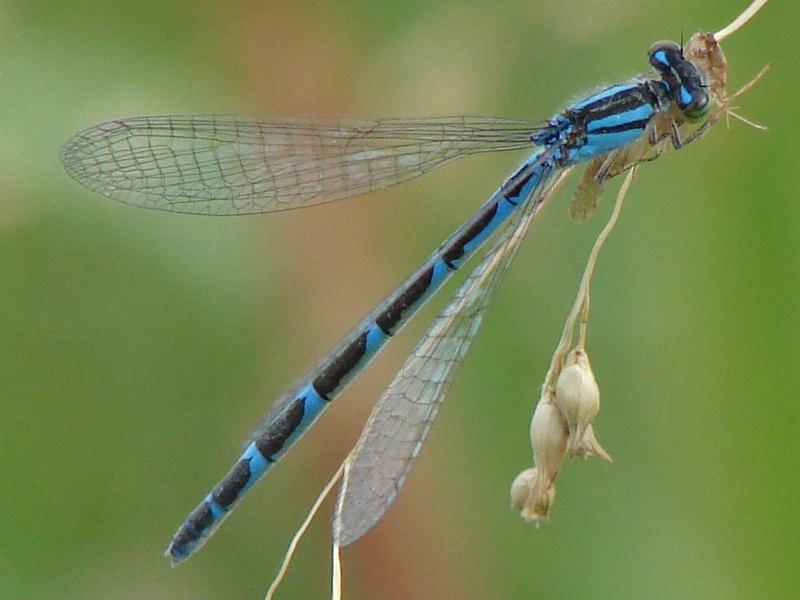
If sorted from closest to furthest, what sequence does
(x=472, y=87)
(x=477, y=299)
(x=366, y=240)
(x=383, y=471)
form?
1. (x=383, y=471)
2. (x=477, y=299)
3. (x=472, y=87)
4. (x=366, y=240)

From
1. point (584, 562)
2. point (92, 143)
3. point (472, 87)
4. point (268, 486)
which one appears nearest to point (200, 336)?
point (268, 486)

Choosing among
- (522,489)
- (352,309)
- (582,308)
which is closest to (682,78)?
(582,308)

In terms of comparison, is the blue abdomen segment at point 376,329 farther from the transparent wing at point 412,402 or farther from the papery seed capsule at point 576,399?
the papery seed capsule at point 576,399

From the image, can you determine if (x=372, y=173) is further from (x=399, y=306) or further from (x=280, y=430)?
(x=280, y=430)

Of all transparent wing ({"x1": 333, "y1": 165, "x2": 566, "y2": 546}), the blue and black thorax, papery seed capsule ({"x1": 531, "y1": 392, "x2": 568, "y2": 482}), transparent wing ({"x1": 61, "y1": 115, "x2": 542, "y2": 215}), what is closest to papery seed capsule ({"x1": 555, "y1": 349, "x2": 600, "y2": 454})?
papery seed capsule ({"x1": 531, "y1": 392, "x2": 568, "y2": 482})

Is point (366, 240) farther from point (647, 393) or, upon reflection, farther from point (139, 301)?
point (647, 393)

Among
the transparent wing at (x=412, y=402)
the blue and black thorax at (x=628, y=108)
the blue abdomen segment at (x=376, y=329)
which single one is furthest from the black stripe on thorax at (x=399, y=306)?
the blue and black thorax at (x=628, y=108)
